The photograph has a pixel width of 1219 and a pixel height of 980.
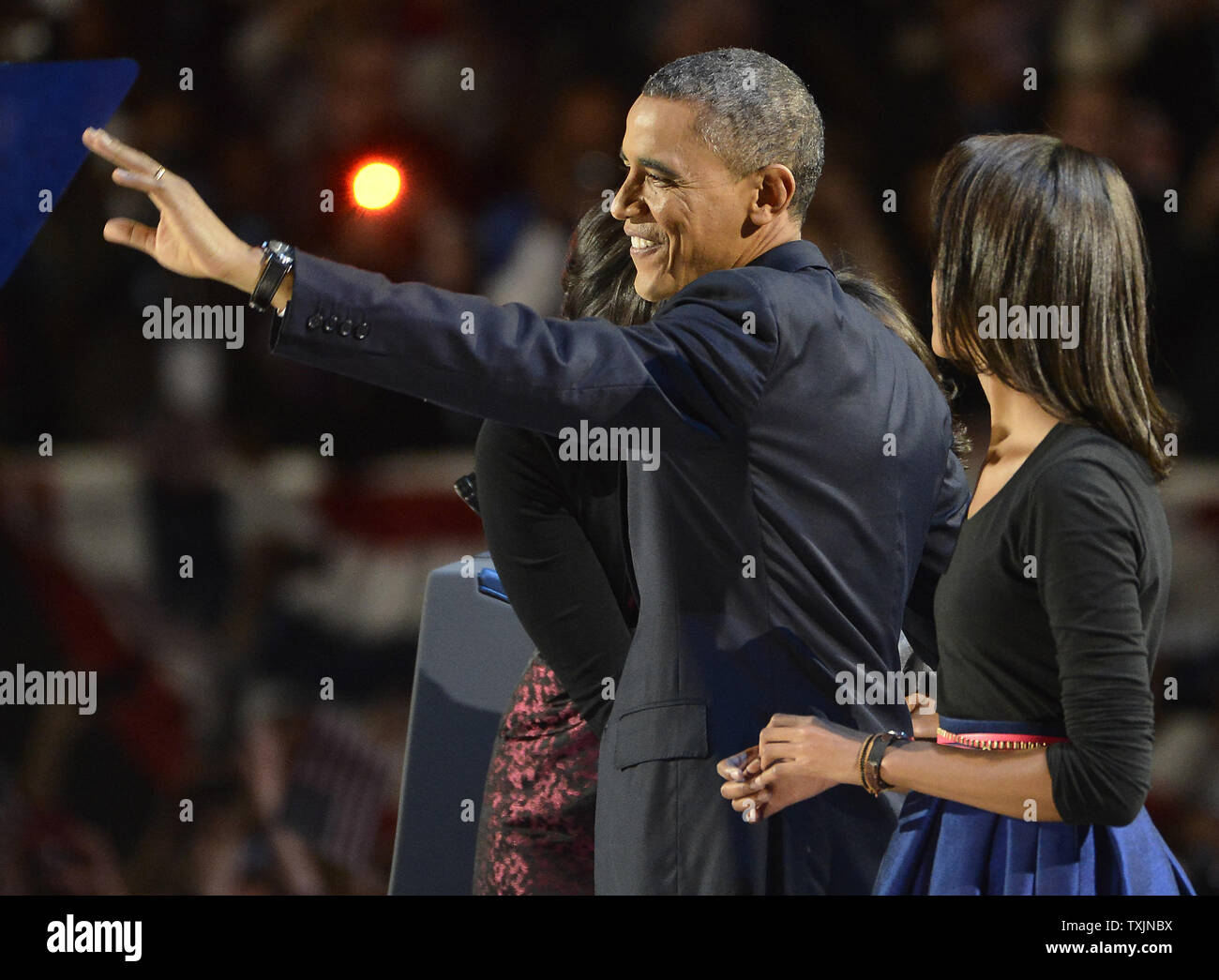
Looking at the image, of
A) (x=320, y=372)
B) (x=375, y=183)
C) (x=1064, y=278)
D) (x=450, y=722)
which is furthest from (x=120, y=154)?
(x=375, y=183)

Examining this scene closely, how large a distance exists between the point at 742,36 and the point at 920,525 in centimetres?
205

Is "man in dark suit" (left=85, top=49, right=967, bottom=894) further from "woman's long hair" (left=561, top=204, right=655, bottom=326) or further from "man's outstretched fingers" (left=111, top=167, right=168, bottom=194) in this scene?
"woman's long hair" (left=561, top=204, right=655, bottom=326)

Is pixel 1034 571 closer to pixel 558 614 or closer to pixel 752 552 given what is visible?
pixel 752 552

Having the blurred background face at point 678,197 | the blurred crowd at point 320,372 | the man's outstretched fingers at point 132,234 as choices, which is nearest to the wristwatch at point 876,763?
the blurred background face at point 678,197

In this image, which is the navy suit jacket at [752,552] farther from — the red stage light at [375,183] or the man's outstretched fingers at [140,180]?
the red stage light at [375,183]

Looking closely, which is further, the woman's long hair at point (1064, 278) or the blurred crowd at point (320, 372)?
the blurred crowd at point (320, 372)

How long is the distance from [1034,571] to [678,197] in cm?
48

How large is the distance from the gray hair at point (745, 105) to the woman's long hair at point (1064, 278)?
223 mm

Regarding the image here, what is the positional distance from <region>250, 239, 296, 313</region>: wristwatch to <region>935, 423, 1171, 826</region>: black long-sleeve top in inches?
23.1

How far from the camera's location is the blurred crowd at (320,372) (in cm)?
297

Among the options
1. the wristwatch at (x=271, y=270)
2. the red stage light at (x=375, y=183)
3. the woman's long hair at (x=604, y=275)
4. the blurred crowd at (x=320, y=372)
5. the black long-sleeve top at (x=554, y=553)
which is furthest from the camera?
the red stage light at (x=375, y=183)

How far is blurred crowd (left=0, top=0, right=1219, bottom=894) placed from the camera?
2971mm

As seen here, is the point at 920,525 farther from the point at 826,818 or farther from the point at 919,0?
the point at 919,0

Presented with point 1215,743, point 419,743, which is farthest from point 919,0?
point 419,743
